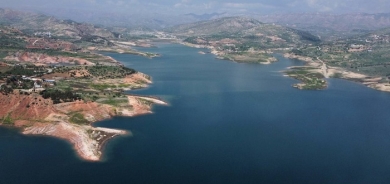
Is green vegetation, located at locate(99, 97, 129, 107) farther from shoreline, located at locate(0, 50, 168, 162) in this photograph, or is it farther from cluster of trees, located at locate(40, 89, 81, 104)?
cluster of trees, located at locate(40, 89, 81, 104)

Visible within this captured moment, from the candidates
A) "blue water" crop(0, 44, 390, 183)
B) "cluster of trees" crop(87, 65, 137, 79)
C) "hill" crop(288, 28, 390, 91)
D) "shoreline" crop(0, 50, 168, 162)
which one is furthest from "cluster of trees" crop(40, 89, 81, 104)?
"hill" crop(288, 28, 390, 91)

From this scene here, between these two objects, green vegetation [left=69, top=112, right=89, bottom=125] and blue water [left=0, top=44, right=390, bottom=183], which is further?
green vegetation [left=69, top=112, right=89, bottom=125]

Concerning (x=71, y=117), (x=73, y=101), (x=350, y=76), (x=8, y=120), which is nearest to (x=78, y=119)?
(x=71, y=117)

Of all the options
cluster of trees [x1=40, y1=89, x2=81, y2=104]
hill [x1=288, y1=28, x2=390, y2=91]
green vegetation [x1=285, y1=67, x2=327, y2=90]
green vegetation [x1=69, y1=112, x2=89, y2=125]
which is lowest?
green vegetation [x1=69, y1=112, x2=89, y2=125]

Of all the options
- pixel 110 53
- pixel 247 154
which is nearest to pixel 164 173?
pixel 247 154

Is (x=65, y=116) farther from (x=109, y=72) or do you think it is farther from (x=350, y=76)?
(x=350, y=76)

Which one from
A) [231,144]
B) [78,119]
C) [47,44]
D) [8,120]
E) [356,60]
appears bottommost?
[47,44]

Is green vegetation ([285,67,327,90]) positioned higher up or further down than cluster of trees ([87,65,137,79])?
higher up
